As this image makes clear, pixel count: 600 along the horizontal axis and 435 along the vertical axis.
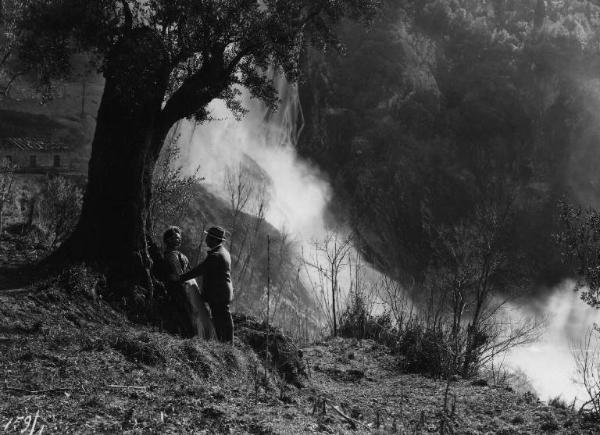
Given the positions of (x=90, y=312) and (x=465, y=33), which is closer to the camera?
(x=90, y=312)

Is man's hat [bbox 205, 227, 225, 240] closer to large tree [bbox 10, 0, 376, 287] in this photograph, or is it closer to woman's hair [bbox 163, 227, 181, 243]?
woman's hair [bbox 163, 227, 181, 243]

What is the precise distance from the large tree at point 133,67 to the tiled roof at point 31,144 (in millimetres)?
19746

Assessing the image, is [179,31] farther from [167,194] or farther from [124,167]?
[167,194]

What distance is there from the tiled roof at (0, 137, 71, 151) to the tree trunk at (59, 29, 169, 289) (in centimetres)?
2118

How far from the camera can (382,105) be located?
59.4 meters

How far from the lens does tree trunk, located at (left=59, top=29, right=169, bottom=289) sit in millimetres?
9992

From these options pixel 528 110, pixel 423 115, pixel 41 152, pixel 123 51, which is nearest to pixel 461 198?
pixel 423 115

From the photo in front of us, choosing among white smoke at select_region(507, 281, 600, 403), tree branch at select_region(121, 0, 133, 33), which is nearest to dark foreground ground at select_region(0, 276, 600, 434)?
tree branch at select_region(121, 0, 133, 33)

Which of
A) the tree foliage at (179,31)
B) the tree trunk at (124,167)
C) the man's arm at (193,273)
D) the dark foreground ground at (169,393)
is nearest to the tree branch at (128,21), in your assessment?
the tree foliage at (179,31)

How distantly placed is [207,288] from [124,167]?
2.42 meters

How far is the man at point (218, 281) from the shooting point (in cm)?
934

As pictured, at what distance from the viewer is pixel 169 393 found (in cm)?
675

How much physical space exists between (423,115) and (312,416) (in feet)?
184

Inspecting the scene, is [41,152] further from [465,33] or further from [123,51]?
[465,33]
